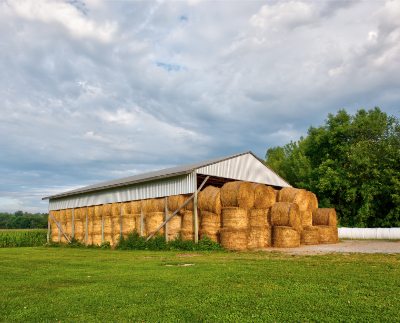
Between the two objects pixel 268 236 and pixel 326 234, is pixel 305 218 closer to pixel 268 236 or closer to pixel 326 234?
pixel 326 234

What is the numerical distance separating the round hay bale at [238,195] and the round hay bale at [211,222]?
89 centimetres

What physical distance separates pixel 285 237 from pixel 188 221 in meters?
5.77

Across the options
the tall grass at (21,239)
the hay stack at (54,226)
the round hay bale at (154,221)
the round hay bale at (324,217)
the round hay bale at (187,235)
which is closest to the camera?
the round hay bale at (187,235)

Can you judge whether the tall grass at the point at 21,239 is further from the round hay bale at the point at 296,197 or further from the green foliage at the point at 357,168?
the green foliage at the point at 357,168

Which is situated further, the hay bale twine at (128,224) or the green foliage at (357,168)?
the green foliage at (357,168)

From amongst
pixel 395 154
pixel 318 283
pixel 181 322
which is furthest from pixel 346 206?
pixel 181 322

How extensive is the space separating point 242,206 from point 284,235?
2.83 m

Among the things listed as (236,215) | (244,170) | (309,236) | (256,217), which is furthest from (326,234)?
(236,215)

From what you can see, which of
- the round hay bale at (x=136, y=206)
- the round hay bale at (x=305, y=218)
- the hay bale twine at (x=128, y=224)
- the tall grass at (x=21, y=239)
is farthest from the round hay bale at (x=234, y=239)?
the tall grass at (x=21, y=239)

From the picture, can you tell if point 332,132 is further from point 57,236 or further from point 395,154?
point 57,236

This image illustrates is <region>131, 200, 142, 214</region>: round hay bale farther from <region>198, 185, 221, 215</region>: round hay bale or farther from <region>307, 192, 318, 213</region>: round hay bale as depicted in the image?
<region>307, 192, 318, 213</region>: round hay bale

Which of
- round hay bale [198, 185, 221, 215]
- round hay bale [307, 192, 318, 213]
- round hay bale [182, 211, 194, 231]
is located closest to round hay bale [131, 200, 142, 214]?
round hay bale [182, 211, 194, 231]

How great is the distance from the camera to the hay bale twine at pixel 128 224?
2261 cm

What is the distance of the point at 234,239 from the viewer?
1695 centimetres
